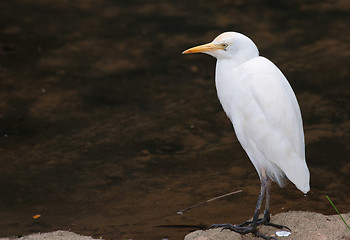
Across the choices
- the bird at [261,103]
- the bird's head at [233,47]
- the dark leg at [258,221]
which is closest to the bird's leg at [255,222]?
the dark leg at [258,221]

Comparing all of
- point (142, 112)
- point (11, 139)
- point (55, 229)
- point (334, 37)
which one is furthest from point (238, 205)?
point (334, 37)

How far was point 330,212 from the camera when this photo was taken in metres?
4.67

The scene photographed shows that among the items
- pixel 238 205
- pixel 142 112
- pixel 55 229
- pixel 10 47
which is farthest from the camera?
pixel 10 47

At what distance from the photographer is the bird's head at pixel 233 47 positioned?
366cm

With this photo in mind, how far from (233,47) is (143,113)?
2760 millimetres

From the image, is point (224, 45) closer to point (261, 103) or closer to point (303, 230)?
point (261, 103)

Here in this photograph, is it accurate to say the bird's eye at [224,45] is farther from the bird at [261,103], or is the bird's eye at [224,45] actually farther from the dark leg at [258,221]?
the dark leg at [258,221]

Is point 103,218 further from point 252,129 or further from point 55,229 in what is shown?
point 252,129

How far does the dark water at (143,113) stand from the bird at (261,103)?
40.6 inches

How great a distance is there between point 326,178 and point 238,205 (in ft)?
2.87

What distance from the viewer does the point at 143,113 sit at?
20.8 feet

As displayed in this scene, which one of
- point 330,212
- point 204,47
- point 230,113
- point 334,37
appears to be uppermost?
point 204,47

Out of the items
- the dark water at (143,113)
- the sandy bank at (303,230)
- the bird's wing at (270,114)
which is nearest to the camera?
the bird's wing at (270,114)

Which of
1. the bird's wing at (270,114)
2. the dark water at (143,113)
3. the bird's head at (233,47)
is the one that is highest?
the bird's head at (233,47)
